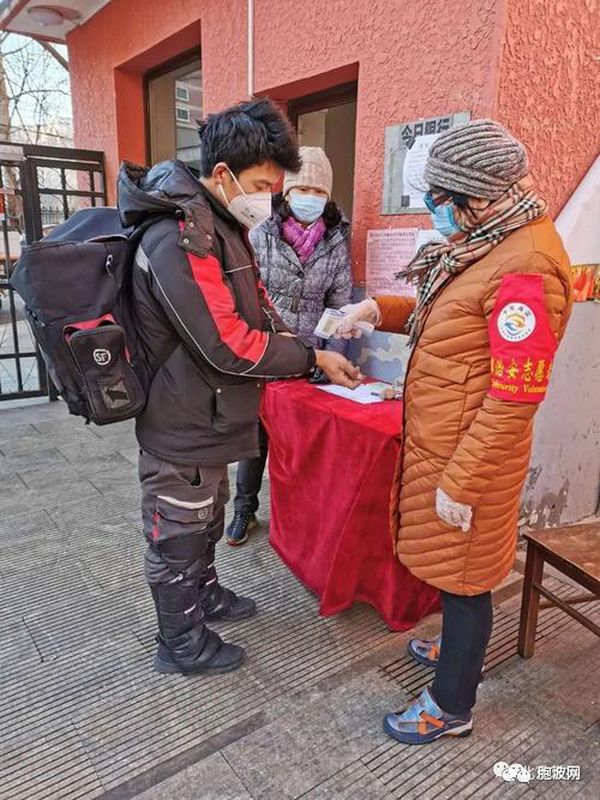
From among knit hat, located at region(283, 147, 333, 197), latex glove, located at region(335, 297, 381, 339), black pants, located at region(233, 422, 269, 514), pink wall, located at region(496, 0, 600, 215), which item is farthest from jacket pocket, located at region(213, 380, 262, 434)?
pink wall, located at region(496, 0, 600, 215)

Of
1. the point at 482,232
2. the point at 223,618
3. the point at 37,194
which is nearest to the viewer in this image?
the point at 482,232

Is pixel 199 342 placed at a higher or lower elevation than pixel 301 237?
lower

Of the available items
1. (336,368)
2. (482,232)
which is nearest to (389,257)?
(336,368)

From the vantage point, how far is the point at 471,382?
1.43 metres

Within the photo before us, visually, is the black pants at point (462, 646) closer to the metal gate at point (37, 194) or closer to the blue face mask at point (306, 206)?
the blue face mask at point (306, 206)

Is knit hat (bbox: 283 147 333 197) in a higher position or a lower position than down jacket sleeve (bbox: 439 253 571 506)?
higher

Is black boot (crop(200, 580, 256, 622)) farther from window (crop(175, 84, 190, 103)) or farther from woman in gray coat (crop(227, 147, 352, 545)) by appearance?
window (crop(175, 84, 190, 103))

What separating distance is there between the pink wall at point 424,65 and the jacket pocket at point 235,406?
4.32ft

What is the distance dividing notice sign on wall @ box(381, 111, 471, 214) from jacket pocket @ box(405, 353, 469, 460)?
1.29 metres

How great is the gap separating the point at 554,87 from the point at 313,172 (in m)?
1.07

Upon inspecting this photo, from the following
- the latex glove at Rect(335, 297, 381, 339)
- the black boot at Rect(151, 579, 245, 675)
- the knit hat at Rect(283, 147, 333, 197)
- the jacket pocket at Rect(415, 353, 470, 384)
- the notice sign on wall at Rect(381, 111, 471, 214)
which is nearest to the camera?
the jacket pocket at Rect(415, 353, 470, 384)

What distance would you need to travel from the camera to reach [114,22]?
4.91m

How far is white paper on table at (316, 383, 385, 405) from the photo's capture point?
230 centimetres

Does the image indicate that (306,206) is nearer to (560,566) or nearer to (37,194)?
(560,566)
